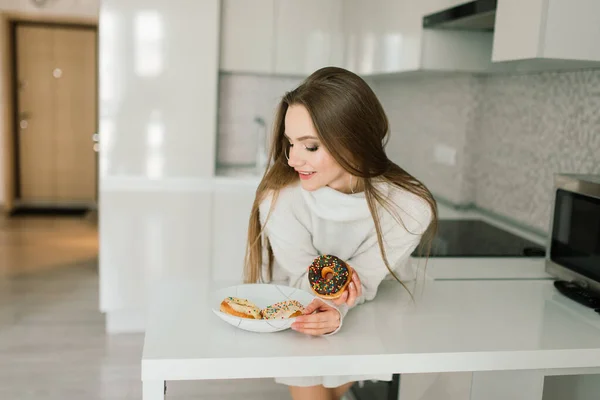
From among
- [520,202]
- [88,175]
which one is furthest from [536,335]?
[88,175]

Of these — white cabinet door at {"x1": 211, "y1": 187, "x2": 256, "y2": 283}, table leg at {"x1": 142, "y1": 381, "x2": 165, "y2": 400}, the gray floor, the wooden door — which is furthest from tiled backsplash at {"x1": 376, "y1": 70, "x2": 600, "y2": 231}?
the wooden door

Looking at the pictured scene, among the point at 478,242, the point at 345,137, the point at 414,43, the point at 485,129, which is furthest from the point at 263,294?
the point at 485,129

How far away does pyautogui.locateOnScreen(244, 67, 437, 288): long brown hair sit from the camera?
1.41 metres

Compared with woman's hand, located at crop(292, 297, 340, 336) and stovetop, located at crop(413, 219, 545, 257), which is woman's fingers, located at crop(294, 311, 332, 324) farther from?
stovetop, located at crop(413, 219, 545, 257)

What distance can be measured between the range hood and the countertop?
0.82 m

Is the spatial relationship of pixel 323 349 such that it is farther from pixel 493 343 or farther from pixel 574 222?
pixel 574 222

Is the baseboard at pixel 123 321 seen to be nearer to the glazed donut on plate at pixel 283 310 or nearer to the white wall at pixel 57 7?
the glazed donut on plate at pixel 283 310

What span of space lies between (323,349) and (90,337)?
2.48 m

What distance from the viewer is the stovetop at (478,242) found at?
208cm

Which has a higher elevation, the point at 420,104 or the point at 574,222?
the point at 420,104

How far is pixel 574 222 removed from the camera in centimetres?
170

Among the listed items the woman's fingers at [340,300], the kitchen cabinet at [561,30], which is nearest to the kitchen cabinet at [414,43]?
the kitchen cabinet at [561,30]

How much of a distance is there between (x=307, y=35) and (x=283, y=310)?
2.59 meters

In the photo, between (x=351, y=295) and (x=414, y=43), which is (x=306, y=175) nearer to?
(x=351, y=295)
